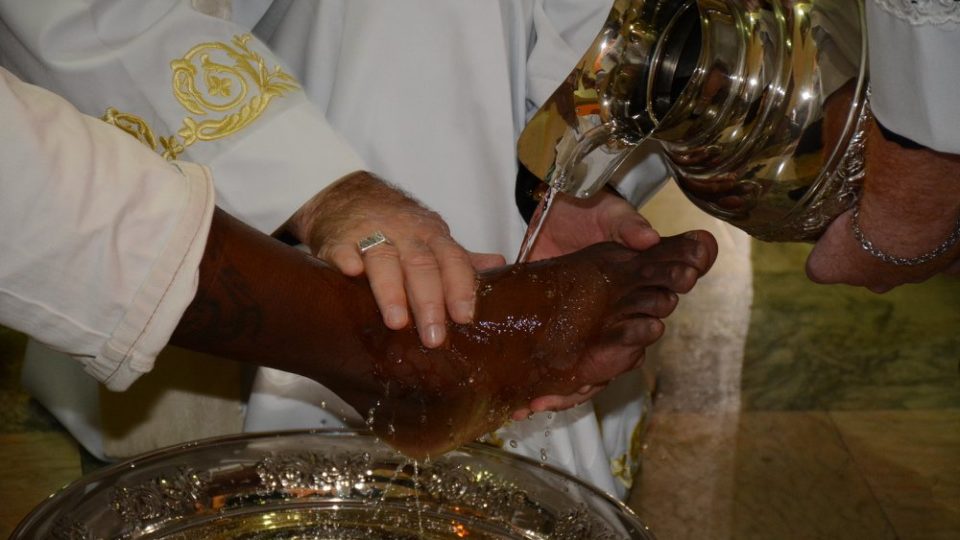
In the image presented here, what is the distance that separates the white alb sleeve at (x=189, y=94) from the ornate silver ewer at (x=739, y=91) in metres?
0.26

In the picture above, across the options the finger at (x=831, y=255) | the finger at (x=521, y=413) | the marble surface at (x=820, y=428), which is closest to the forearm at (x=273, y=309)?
the finger at (x=521, y=413)

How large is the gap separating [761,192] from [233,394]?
0.60 metres

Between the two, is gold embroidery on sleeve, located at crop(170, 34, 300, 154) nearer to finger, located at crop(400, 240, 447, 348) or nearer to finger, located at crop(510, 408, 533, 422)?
finger, located at crop(400, 240, 447, 348)

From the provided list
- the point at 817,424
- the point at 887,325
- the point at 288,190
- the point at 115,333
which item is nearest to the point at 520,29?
the point at 288,190

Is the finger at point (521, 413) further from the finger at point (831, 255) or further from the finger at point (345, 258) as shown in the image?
the finger at point (831, 255)

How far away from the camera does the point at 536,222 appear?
1271 mm

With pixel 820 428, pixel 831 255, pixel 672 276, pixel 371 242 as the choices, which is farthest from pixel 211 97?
pixel 820 428

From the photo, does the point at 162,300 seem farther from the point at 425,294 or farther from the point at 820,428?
the point at 820,428

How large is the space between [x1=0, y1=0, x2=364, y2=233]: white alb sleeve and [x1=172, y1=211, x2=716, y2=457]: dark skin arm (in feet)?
0.64

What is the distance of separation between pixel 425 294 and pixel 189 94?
1.16 ft

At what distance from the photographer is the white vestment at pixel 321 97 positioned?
1245 mm

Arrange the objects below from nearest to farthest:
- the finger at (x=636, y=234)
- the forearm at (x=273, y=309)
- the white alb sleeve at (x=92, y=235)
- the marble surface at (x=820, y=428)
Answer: the white alb sleeve at (x=92, y=235) → the forearm at (x=273, y=309) → the finger at (x=636, y=234) → the marble surface at (x=820, y=428)

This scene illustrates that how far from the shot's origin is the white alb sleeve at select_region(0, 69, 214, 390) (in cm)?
89

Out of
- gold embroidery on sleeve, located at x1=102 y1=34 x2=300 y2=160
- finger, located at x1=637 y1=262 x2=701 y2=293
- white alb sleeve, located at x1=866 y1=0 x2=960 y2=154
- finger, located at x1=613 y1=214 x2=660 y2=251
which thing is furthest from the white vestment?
white alb sleeve, located at x1=866 y1=0 x2=960 y2=154
